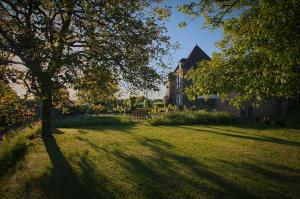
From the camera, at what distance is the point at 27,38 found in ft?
29.7

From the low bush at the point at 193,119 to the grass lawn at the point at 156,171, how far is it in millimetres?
11492

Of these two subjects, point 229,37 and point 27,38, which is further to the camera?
point 229,37

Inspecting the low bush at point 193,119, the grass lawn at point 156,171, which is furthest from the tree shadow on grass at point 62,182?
the low bush at point 193,119

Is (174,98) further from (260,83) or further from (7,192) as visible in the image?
(7,192)

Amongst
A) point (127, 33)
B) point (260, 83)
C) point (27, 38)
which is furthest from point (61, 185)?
point (260, 83)

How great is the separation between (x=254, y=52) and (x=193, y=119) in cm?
1639

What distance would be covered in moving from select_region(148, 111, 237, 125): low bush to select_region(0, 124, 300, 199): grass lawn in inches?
452

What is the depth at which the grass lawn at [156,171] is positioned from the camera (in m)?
7.67

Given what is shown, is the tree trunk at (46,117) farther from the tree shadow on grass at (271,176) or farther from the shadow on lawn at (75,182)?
the tree shadow on grass at (271,176)

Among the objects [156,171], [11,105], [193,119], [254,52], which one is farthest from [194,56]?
[156,171]

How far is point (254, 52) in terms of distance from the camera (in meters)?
11.7

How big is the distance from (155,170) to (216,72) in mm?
5547

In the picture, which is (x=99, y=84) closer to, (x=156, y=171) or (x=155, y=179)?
(x=156, y=171)

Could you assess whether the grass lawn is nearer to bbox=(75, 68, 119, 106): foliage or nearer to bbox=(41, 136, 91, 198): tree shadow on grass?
bbox=(41, 136, 91, 198): tree shadow on grass
